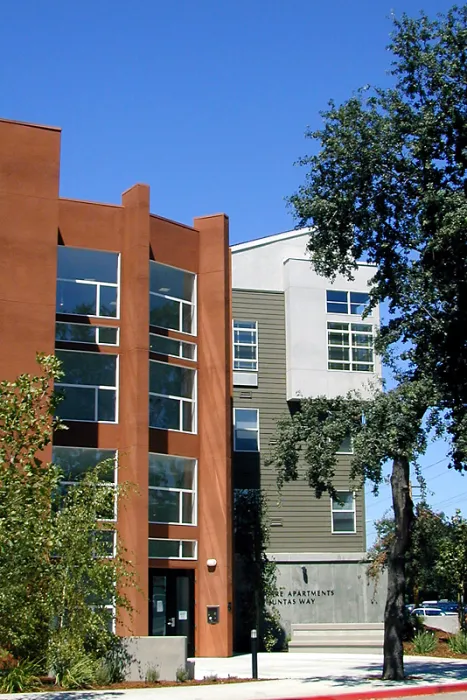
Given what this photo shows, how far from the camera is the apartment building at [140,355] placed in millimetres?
25656

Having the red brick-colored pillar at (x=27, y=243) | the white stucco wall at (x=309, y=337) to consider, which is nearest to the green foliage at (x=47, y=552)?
the red brick-colored pillar at (x=27, y=243)

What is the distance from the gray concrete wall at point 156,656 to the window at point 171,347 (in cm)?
1046

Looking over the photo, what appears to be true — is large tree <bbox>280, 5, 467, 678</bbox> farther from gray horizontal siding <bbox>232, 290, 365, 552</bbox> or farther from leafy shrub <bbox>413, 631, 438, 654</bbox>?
gray horizontal siding <bbox>232, 290, 365, 552</bbox>

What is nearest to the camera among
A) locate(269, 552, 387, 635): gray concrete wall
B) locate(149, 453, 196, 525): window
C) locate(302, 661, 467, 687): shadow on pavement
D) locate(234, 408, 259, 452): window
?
locate(302, 661, 467, 687): shadow on pavement

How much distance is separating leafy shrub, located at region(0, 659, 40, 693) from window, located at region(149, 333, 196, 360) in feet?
40.1

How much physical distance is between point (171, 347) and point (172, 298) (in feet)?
5.01

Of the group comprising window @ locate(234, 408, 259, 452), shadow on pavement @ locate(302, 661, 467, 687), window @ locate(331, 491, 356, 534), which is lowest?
shadow on pavement @ locate(302, 661, 467, 687)

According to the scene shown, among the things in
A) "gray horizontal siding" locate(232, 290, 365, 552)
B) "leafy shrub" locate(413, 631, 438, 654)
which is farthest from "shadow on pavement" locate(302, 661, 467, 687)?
"gray horizontal siding" locate(232, 290, 365, 552)

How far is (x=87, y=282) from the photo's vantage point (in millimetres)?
27547

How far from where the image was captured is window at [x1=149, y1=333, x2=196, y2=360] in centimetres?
2833

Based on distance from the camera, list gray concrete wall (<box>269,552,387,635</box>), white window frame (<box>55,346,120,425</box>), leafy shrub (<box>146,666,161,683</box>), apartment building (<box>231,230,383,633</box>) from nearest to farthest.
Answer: leafy shrub (<box>146,666,161,683</box>) → white window frame (<box>55,346,120,425</box>) → gray concrete wall (<box>269,552,387,635</box>) → apartment building (<box>231,230,383,633</box>)

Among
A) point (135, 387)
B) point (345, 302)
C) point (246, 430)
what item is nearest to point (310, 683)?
point (135, 387)

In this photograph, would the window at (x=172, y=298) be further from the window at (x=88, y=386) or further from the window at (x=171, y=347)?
the window at (x=88, y=386)

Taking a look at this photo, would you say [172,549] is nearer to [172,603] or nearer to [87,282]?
[172,603]
